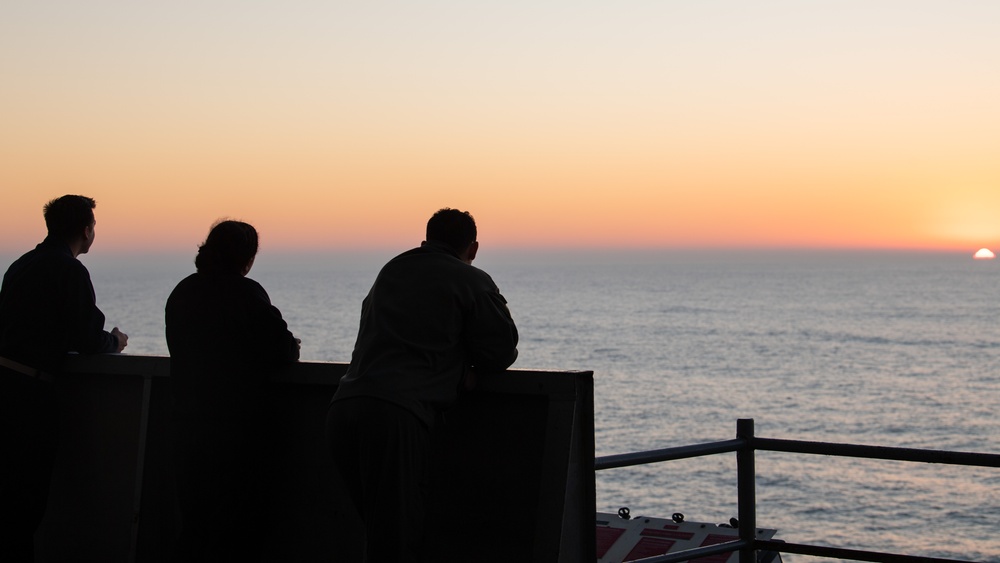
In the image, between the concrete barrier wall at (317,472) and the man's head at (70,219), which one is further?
the man's head at (70,219)

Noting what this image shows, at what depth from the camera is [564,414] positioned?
3754 millimetres

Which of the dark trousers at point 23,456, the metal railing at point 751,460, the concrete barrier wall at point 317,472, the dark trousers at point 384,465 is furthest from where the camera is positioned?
the dark trousers at point 23,456

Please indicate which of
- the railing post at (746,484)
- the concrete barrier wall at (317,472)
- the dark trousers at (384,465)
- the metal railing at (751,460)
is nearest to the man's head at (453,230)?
the concrete barrier wall at (317,472)

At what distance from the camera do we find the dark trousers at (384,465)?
3.56 metres

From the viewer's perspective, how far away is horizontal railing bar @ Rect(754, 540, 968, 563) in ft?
13.8

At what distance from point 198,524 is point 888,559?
9.39 feet

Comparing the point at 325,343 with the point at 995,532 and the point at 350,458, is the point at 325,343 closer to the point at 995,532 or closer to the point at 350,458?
the point at 995,532

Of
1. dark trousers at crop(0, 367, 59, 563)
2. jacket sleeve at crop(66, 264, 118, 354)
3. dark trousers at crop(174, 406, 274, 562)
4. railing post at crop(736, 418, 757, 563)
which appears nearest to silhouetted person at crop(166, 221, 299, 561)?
dark trousers at crop(174, 406, 274, 562)

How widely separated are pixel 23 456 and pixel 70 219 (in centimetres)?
107

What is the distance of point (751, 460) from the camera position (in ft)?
15.2

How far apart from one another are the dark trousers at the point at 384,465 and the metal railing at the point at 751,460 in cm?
76

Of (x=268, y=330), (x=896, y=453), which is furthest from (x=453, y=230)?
(x=896, y=453)

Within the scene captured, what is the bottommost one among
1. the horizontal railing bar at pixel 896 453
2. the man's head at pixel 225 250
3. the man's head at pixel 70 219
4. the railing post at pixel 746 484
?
the railing post at pixel 746 484

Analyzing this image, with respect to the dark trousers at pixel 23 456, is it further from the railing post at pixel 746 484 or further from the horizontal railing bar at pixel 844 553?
the horizontal railing bar at pixel 844 553
